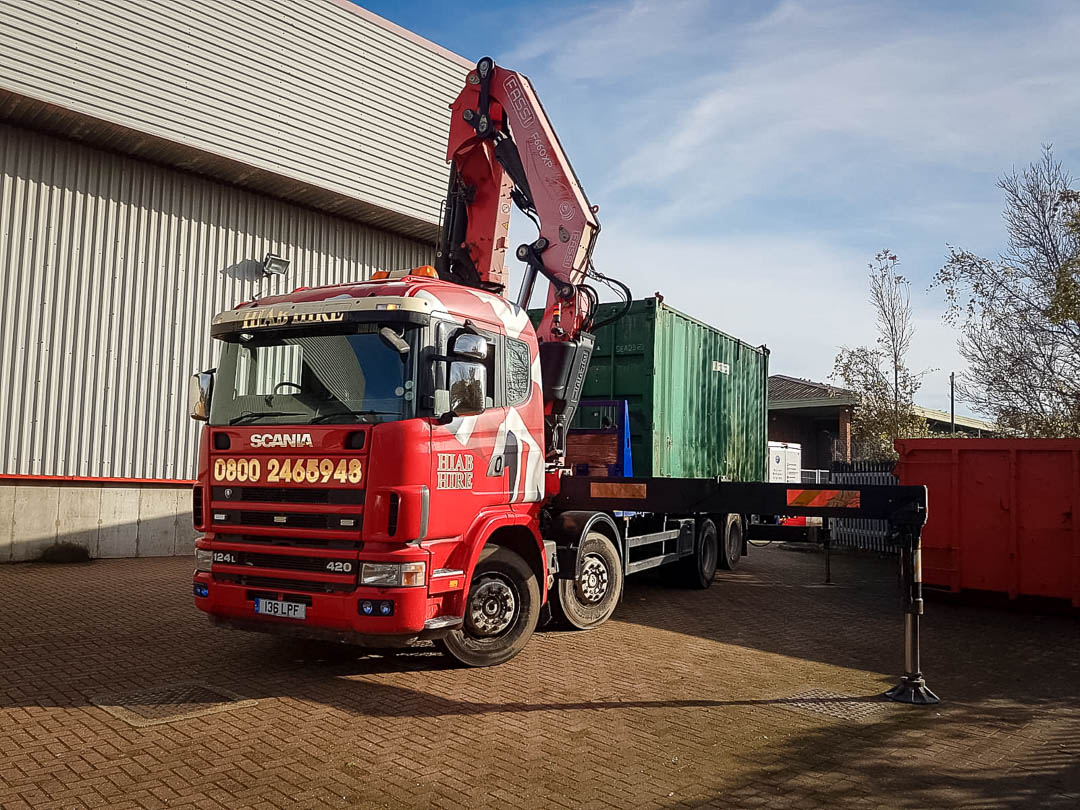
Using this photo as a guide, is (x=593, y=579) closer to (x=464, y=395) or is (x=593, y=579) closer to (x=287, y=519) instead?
(x=464, y=395)

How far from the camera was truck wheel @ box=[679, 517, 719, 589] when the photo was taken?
12125 millimetres

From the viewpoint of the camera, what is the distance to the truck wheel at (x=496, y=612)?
6977 millimetres

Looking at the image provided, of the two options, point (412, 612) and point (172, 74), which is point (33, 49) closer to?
point (172, 74)

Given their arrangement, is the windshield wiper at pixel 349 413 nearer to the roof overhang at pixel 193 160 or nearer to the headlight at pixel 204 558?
the headlight at pixel 204 558

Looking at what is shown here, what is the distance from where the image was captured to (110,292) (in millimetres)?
13953

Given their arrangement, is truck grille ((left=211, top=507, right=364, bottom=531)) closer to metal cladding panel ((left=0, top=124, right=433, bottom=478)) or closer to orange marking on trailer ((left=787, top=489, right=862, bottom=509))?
orange marking on trailer ((left=787, top=489, right=862, bottom=509))

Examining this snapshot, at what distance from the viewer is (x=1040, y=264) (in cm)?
1722

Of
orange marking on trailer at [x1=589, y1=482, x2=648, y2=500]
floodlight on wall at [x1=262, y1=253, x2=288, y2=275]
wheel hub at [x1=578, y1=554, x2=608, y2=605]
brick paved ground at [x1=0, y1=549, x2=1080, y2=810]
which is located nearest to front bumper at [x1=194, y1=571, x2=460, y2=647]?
brick paved ground at [x1=0, y1=549, x2=1080, y2=810]

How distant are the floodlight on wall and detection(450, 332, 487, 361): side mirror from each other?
10.3 m

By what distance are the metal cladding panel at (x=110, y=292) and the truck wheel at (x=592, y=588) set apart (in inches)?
347

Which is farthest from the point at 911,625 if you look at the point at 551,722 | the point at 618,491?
the point at 551,722

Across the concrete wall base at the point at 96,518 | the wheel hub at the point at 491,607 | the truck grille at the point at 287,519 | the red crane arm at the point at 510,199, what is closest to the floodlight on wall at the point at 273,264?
the concrete wall base at the point at 96,518

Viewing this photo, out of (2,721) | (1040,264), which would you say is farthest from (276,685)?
(1040,264)

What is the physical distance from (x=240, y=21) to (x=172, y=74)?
1851 mm
